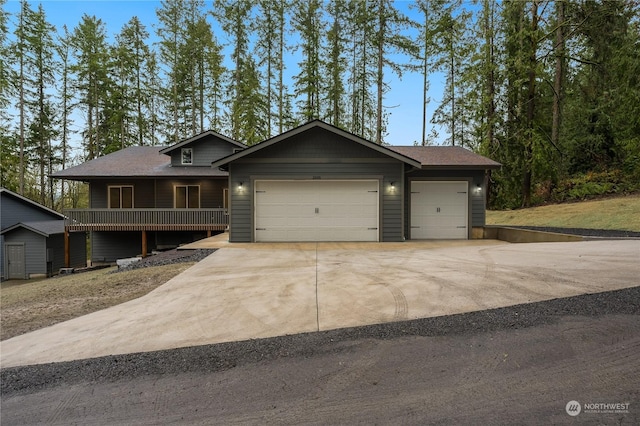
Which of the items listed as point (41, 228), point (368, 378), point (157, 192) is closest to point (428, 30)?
point (157, 192)

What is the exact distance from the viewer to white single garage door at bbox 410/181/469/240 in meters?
11.6

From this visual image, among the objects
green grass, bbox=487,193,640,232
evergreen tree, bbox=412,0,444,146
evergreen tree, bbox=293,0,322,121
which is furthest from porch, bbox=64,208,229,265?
evergreen tree, bbox=412,0,444,146

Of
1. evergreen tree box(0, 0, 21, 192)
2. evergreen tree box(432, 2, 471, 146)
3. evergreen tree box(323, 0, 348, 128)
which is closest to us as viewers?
evergreen tree box(0, 0, 21, 192)

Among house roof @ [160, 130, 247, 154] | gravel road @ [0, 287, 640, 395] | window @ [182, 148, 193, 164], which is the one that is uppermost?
house roof @ [160, 130, 247, 154]

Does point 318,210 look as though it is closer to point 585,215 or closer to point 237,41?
point 585,215

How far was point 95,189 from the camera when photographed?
14.9 meters

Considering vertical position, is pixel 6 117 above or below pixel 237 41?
below

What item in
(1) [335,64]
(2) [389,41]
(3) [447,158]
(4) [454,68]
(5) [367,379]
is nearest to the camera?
(5) [367,379]

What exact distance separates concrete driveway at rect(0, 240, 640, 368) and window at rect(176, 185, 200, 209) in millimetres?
8882

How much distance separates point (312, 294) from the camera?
444 centimetres

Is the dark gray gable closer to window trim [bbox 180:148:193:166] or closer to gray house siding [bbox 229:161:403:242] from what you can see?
window trim [bbox 180:148:193:166]

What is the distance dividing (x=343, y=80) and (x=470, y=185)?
14.2m

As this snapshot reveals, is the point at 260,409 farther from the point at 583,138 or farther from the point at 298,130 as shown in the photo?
the point at 583,138

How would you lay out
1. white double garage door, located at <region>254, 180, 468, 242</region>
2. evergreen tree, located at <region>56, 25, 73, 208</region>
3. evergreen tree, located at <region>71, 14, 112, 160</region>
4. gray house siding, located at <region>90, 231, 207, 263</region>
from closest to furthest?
white double garage door, located at <region>254, 180, 468, 242</region>, gray house siding, located at <region>90, 231, 207, 263</region>, evergreen tree, located at <region>56, 25, 73, 208</region>, evergreen tree, located at <region>71, 14, 112, 160</region>
